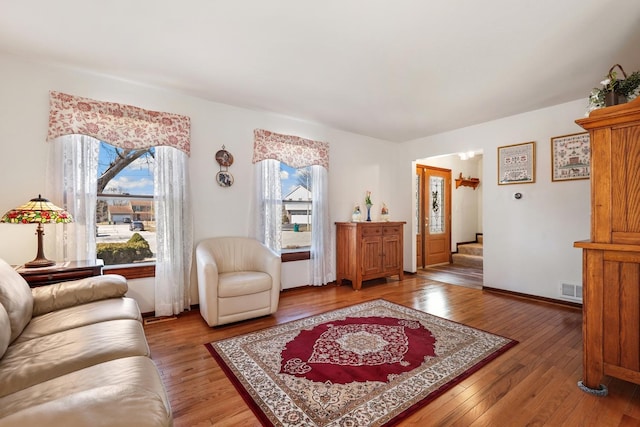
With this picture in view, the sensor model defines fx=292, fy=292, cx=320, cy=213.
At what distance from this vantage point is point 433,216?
6219mm

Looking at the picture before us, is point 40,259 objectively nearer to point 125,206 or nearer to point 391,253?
point 125,206

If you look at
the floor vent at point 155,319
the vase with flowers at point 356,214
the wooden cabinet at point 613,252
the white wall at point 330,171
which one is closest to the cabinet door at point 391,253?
the vase with flowers at point 356,214

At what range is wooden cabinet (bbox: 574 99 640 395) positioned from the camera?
5.73 feet

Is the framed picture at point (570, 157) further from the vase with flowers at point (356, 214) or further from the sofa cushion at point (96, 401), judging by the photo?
the sofa cushion at point (96, 401)

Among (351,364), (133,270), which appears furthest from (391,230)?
(133,270)

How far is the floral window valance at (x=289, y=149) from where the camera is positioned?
384cm

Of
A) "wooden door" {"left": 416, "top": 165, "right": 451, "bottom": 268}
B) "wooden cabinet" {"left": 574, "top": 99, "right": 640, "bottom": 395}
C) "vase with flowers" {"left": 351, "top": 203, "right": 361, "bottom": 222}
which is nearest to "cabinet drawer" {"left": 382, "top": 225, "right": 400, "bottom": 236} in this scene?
"vase with flowers" {"left": 351, "top": 203, "right": 361, "bottom": 222}

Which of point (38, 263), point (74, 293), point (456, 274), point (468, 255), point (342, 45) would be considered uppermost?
point (342, 45)

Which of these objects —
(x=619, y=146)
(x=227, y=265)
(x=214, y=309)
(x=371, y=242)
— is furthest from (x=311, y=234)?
(x=619, y=146)

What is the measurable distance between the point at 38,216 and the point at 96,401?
215 centimetres

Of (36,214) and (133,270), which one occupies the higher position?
(36,214)

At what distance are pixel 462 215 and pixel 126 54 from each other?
6726 millimetres

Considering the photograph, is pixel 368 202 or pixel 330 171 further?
pixel 368 202

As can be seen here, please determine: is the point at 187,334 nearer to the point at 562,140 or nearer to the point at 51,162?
the point at 51,162
